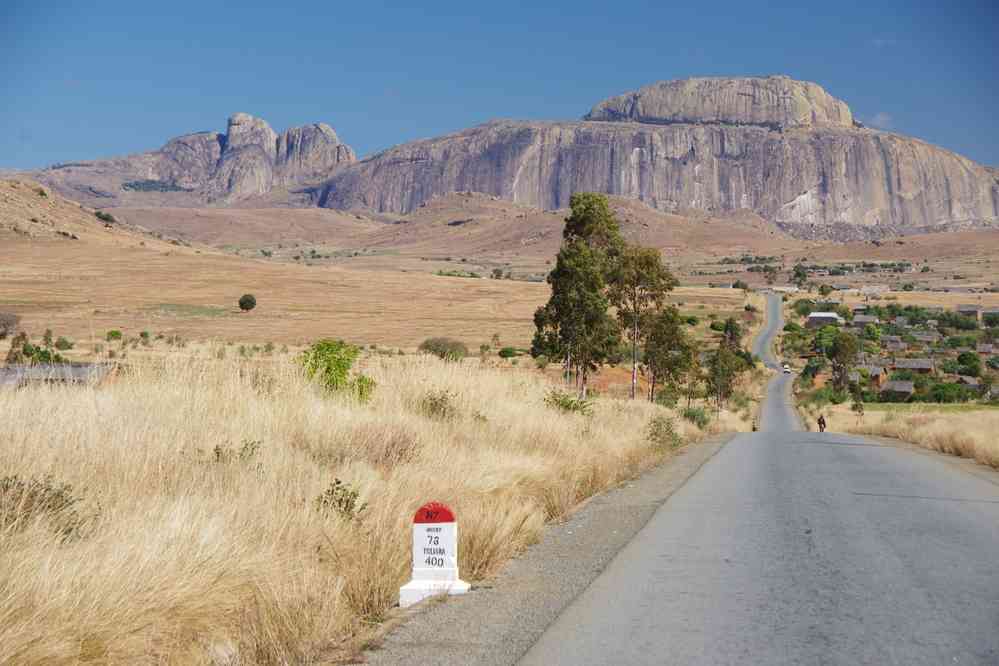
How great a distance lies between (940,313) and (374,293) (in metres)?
85.5

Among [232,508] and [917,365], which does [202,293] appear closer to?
[917,365]

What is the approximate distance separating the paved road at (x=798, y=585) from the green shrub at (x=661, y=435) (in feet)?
28.6

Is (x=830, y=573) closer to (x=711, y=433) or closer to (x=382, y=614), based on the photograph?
(x=382, y=614)

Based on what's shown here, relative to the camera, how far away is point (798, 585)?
7625 mm

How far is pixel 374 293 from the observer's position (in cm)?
10681

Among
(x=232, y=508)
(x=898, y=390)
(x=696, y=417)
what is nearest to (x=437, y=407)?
(x=232, y=508)

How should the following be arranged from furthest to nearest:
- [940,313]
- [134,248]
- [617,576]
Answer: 1. [940,313]
2. [134,248]
3. [617,576]

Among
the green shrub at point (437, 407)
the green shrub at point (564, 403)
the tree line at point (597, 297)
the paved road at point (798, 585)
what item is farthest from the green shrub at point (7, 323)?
the paved road at point (798, 585)

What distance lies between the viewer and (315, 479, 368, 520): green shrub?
811 centimetres

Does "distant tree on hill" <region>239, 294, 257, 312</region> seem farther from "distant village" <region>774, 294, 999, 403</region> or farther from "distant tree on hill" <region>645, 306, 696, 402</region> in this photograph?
"distant village" <region>774, 294, 999, 403</region>

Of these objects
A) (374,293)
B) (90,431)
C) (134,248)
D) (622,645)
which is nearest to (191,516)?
(90,431)

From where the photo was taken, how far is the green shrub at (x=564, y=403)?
20125 mm

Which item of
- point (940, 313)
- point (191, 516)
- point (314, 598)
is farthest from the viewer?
point (940, 313)

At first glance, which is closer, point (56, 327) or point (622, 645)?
point (622, 645)
